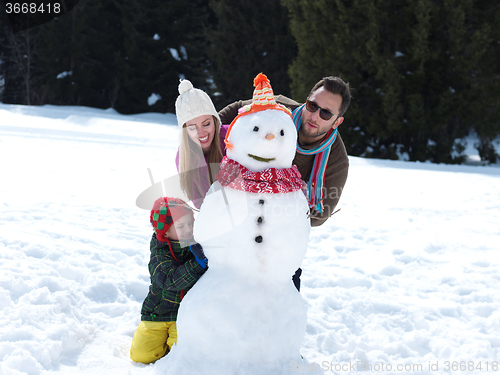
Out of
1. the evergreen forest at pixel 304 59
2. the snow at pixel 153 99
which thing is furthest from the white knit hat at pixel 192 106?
the snow at pixel 153 99

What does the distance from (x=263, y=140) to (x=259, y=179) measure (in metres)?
0.18

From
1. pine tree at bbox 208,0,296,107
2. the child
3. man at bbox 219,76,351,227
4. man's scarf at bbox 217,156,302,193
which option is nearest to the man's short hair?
man at bbox 219,76,351,227

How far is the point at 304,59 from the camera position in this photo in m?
10.5

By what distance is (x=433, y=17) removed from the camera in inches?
350

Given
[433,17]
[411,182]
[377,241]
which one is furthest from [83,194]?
[433,17]

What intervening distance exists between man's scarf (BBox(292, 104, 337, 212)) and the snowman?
1.58ft

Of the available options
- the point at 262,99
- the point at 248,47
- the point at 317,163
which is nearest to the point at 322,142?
the point at 317,163

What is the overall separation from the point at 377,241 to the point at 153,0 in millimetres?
13389

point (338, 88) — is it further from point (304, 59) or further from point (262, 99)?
point (304, 59)

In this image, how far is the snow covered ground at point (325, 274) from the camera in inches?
100

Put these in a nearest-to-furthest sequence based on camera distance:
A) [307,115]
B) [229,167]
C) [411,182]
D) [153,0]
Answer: [229,167], [307,115], [411,182], [153,0]

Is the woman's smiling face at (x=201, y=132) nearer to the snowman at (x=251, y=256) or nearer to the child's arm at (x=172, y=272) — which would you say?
the snowman at (x=251, y=256)

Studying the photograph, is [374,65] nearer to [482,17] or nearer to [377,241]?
[482,17]

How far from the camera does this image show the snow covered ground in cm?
255
